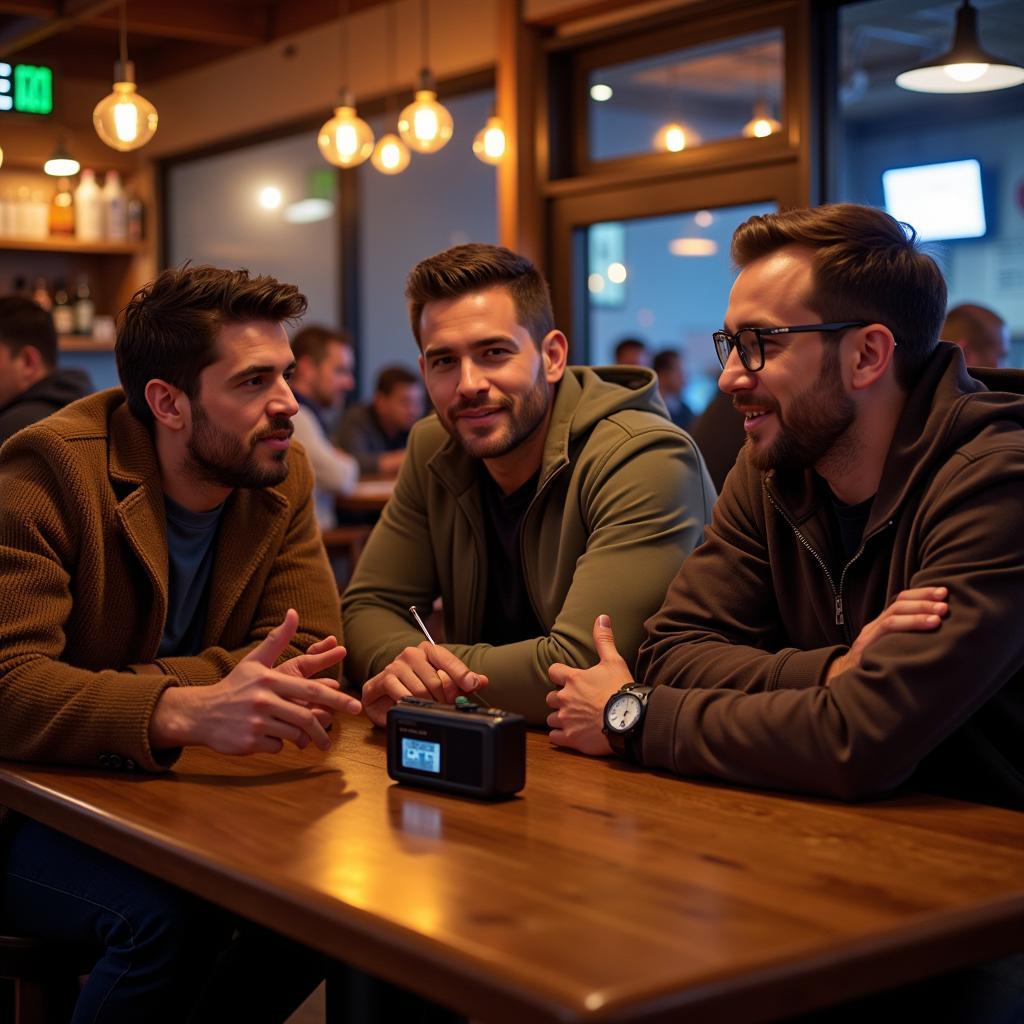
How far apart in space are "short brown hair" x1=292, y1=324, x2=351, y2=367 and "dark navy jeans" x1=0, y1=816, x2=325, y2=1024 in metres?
4.76

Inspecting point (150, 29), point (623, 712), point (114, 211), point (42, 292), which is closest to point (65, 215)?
point (114, 211)

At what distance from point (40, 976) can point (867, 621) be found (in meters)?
1.14

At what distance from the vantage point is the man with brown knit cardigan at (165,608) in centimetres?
169

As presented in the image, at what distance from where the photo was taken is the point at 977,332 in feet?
14.5

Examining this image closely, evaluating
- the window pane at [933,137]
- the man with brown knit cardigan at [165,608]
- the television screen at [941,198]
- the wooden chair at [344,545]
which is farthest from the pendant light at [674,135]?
the man with brown knit cardigan at [165,608]

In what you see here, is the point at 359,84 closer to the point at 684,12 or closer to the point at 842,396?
the point at 684,12

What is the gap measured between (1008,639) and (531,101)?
4537 millimetres

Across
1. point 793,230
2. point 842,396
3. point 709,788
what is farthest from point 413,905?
point 793,230

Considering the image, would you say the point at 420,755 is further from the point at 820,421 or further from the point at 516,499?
the point at 516,499

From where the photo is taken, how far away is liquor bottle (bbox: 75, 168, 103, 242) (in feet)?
25.2

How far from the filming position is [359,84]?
21.7ft

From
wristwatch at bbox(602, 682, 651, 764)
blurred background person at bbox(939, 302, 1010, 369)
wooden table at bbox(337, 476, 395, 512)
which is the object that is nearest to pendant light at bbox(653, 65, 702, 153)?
blurred background person at bbox(939, 302, 1010, 369)

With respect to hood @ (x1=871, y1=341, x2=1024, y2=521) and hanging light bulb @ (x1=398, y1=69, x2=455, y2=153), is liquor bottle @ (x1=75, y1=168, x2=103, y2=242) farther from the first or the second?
hood @ (x1=871, y1=341, x2=1024, y2=521)

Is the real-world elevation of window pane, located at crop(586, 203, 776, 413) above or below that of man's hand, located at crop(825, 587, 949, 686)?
above
